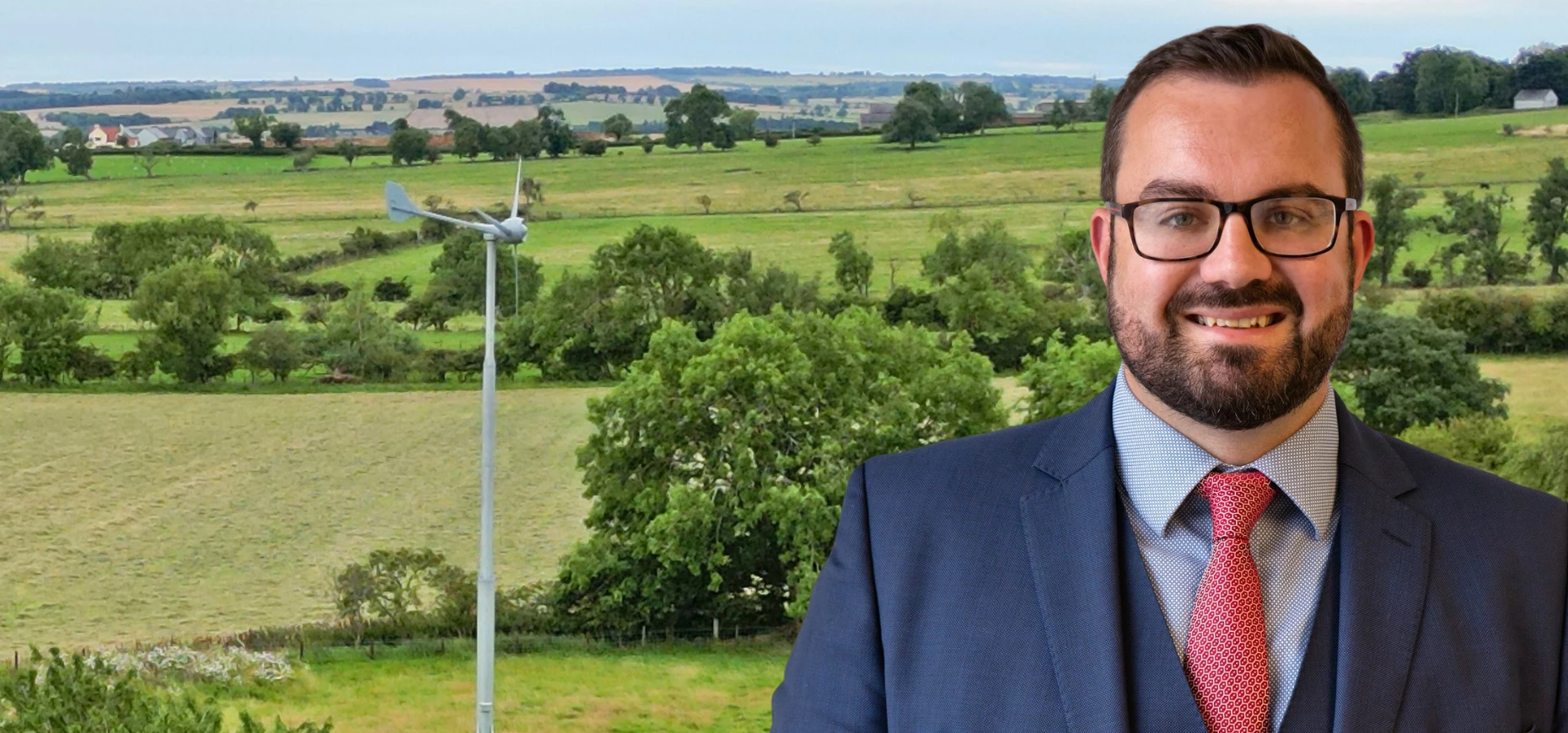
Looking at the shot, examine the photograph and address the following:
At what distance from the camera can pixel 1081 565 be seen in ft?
7.23

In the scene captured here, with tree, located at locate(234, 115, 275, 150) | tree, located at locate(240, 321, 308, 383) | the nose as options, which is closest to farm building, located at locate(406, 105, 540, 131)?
tree, located at locate(234, 115, 275, 150)

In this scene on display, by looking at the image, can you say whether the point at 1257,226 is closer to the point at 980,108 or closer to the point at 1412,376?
the point at 1412,376

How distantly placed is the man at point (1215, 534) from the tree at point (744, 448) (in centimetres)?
1591

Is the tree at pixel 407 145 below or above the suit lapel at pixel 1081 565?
above

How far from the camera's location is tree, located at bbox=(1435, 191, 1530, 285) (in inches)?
795

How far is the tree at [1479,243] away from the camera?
20.2 m

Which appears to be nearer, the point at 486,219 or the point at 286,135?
the point at 486,219

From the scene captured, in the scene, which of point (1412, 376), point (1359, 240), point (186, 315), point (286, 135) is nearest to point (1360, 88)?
point (1412, 376)

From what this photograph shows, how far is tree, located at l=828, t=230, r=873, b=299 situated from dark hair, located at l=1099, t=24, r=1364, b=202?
1880 centimetres

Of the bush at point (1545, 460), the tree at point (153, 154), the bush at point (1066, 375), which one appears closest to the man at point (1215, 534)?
the bush at point (1066, 375)

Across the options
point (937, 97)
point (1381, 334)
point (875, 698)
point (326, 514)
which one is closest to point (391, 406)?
point (326, 514)

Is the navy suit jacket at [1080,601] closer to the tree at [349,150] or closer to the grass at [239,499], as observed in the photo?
the grass at [239,499]

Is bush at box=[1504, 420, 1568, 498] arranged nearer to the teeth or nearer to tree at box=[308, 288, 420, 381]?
tree at box=[308, 288, 420, 381]

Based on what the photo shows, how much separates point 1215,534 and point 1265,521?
9cm
